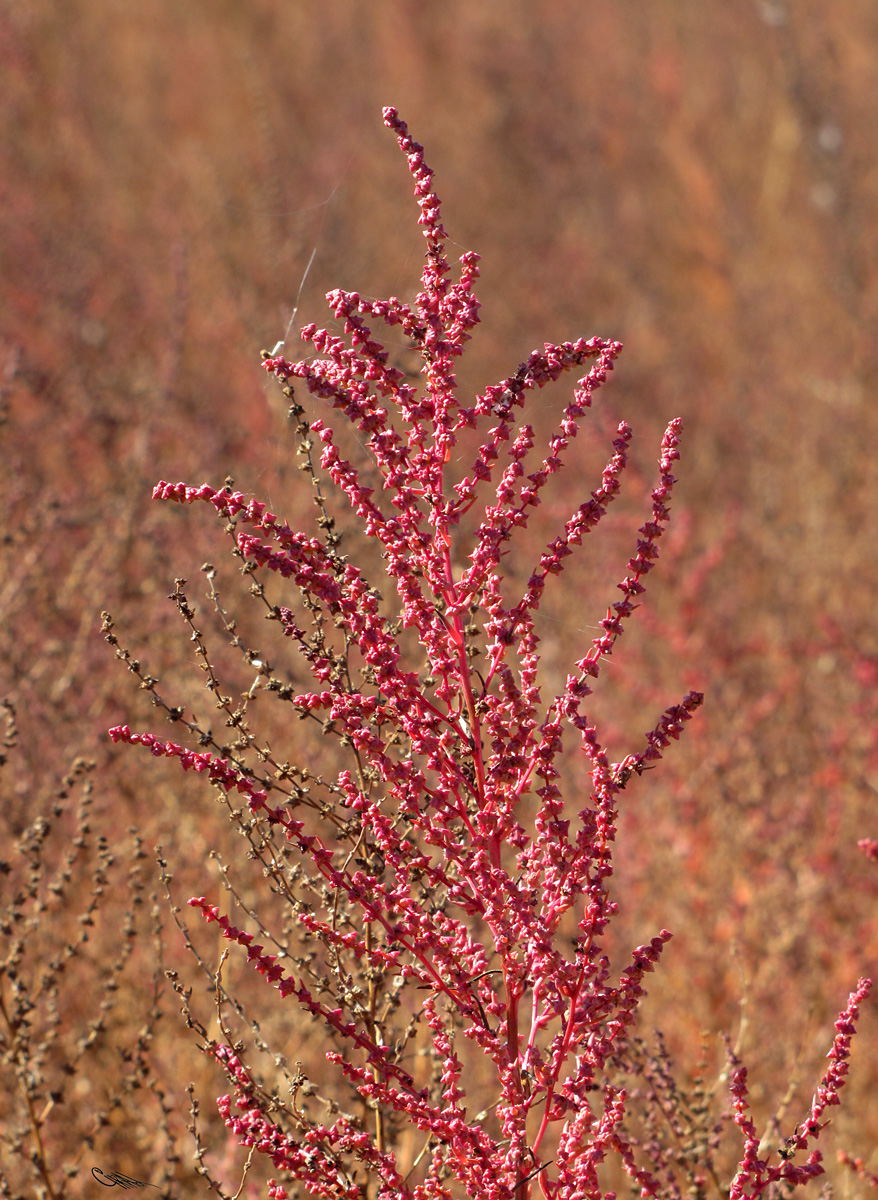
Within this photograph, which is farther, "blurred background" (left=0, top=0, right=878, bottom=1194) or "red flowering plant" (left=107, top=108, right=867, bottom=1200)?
"blurred background" (left=0, top=0, right=878, bottom=1194)

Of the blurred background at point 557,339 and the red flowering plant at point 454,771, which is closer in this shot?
the red flowering plant at point 454,771

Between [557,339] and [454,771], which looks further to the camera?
[557,339]

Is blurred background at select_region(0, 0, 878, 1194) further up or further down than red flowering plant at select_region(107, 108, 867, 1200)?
further up

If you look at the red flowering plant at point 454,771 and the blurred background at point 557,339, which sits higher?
the blurred background at point 557,339

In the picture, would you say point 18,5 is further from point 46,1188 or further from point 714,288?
point 46,1188

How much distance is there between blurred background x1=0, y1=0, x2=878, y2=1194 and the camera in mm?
4465

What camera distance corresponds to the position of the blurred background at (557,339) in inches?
176

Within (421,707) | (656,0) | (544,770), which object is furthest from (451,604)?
(656,0)

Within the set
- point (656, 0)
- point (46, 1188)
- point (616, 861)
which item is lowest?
point (46, 1188)

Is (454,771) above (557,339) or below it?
below

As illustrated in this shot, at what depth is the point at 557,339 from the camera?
1047 centimetres

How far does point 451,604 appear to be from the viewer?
1.97 meters

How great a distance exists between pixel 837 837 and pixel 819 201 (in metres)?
Answer: 6.61

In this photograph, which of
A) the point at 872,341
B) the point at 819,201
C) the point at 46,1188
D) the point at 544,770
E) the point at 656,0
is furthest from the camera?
the point at 656,0
